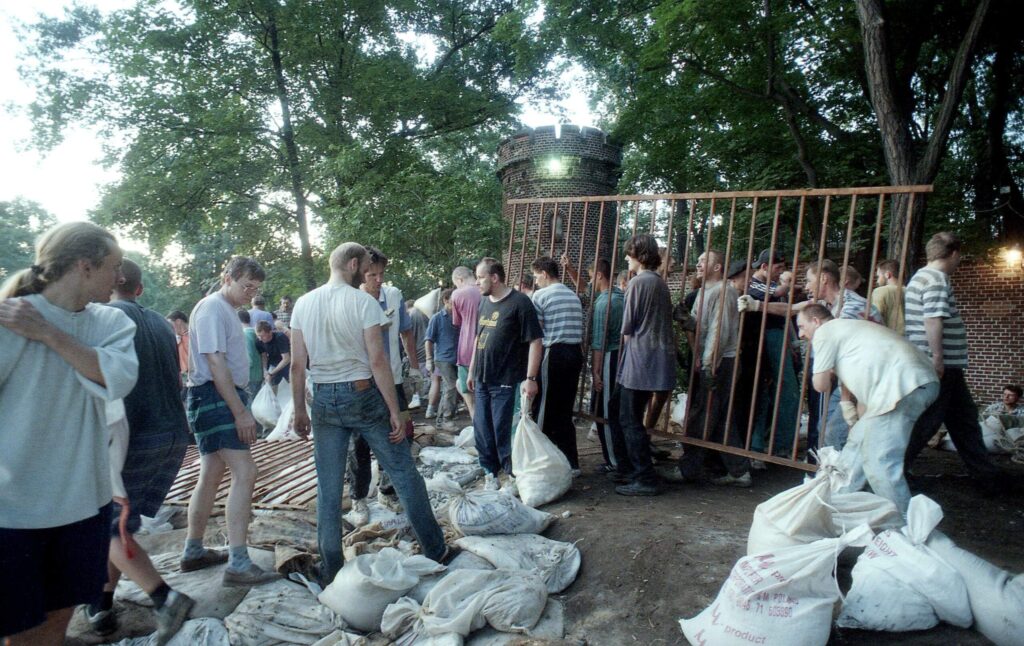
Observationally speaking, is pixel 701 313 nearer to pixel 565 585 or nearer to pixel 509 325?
pixel 509 325

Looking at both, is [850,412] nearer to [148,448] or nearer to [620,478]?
[620,478]

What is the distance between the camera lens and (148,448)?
287 centimetres

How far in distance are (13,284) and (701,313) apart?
3984 millimetres

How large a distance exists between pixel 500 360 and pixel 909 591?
2.70 metres

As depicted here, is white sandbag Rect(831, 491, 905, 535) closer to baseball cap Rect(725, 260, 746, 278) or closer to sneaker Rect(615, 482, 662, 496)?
sneaker Rect(615, 482, 662, 496)

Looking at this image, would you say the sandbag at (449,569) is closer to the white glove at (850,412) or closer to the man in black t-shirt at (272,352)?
the white glove at (850,412)

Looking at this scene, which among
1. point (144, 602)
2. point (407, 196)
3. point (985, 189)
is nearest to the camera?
point (144, 602)

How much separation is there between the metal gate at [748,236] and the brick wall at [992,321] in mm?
1881

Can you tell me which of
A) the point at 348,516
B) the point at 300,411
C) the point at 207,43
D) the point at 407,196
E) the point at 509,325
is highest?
the point at 207,43

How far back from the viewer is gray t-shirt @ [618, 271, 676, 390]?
164 inches

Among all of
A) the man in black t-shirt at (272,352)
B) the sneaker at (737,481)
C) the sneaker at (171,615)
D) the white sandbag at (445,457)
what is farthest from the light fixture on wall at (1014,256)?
the sneaker at (171,615)

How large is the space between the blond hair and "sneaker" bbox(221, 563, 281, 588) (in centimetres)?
185

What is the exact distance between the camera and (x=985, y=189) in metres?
11.0

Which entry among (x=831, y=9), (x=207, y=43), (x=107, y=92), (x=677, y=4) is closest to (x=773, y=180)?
(x=831, y=9)
